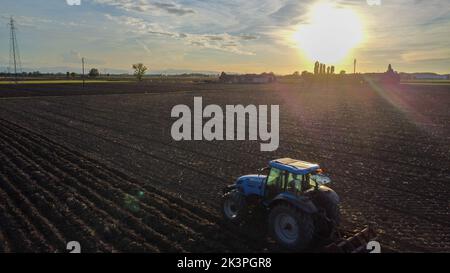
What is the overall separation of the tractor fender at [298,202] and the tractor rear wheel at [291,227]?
90 millimetres

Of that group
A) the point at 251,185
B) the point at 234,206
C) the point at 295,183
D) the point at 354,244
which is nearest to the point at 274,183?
the point at 295,183

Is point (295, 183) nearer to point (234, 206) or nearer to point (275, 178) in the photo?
point (275, 178)

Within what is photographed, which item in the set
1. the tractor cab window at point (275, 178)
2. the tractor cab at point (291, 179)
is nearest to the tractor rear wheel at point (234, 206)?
the tractor cab at point (291, 179)

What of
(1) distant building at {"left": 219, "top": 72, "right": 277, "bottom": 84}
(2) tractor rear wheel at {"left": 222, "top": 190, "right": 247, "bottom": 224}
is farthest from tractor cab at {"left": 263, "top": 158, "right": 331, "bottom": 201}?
(1) distant building at {"left": 219, "top": 72, "right": 277, "bottom": 84}

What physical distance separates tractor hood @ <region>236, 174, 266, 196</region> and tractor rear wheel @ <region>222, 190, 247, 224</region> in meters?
0.16

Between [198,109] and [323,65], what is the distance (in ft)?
448

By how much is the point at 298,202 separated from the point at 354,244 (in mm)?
1428

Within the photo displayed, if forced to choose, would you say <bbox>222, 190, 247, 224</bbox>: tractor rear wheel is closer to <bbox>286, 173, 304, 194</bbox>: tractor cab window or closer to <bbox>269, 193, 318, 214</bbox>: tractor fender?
<bbox>269, 193, 318, 214</bbox>: tractor fender

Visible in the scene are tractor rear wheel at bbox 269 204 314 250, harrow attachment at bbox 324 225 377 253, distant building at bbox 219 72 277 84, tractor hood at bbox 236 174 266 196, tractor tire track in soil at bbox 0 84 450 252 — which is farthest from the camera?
distant building at bbox 219 72 277 84

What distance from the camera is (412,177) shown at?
13.7 metres

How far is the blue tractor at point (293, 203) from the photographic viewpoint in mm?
7547

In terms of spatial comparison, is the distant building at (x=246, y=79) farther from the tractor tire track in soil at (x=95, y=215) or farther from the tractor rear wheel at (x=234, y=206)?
the tractor rear wheel at (x=234, y=206)

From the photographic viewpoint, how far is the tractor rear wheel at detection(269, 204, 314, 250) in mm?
7453

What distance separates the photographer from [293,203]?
7.66 meters
